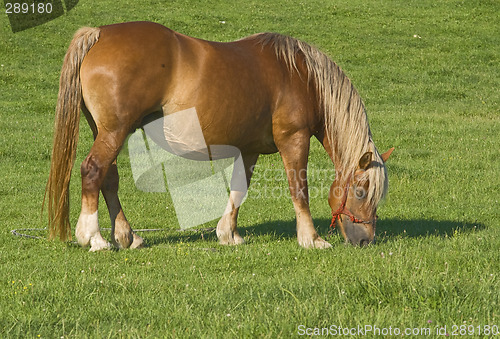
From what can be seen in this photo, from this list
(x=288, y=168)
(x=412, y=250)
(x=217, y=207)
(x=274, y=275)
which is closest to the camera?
(x=274, y=275)

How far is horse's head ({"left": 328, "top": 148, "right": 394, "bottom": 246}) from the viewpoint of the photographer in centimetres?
737

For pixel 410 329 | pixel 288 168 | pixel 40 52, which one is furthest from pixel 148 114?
pixel 40 52

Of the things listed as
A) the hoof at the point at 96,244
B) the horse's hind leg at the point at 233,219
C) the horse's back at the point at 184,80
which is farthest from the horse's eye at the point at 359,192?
the hoof at the point at 96,244

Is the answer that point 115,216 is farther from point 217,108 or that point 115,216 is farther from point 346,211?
point 346,211

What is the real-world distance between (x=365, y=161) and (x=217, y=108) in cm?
181

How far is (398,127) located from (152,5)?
21053 millimetres

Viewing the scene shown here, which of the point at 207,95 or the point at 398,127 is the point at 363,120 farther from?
the point at 398,127

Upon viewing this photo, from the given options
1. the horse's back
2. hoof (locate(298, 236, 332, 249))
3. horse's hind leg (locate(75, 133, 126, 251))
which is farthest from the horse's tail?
hoof (locate(298, 236, 332, 249))

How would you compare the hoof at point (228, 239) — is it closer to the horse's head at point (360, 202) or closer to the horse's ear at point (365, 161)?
the horse's head at point (360, 202)

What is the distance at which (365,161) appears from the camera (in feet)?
24.1

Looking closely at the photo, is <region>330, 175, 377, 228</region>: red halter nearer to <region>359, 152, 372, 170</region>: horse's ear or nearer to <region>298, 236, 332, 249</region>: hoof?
<region>359, 152, 372, 170</region>: horse's ear

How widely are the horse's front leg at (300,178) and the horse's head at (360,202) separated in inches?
13.9

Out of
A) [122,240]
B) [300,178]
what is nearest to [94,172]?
[122,240]

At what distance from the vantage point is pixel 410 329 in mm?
4258
